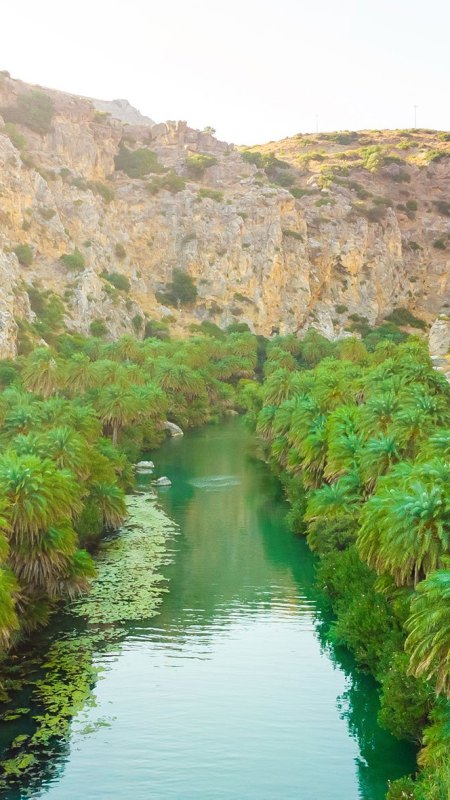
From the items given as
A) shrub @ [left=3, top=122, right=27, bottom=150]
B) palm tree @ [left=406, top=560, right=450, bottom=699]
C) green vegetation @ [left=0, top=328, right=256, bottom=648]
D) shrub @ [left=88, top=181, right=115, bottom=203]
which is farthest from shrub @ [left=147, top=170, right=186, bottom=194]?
A: palm tree @ [left=406, top=560, right=450, bottom=699]

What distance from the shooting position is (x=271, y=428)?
3804 inches

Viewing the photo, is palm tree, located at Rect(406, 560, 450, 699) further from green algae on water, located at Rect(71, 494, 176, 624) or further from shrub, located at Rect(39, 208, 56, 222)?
shrub, located at Rect(39, 208, 56, 222)

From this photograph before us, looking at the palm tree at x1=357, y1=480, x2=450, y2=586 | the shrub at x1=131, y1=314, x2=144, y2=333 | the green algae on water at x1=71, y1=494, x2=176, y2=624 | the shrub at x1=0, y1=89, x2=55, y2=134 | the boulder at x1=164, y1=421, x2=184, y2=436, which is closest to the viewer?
the palm tree at x1=357, y1=480, x2=450, y2=586

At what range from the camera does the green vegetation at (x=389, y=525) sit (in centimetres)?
2959

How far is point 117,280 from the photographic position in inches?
6334

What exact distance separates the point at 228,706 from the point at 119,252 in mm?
137960

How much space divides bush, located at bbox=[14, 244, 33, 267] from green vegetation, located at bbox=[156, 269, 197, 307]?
109 feet

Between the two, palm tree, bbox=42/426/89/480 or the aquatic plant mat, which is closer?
the aquatic plant mat

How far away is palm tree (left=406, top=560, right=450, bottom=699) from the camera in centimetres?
2769

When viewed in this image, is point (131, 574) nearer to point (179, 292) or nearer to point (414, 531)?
point (414, 531)

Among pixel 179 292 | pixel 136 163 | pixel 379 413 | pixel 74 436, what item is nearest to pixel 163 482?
pixel 74 436

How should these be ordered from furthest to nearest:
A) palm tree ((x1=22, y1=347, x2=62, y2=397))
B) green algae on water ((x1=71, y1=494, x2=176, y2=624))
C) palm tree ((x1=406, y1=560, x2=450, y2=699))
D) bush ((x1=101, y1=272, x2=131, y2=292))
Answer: bush ((x1=101, y1=272, x2=131, y2=292)) → palm tree ((x1=22, y1=347, x2=62, y2=397)) → green algae on water ((x1=71, y1=494, x2=176, y2=624)) → palm tree ((x1=406, y1=560, x2=450, y2=699))

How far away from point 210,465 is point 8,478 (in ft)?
177

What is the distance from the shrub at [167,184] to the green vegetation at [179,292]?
811 inches
